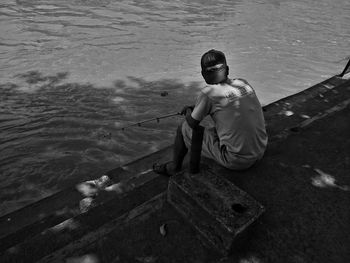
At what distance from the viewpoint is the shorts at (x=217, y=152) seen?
133 inches

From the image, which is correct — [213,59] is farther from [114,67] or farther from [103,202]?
[114,67]

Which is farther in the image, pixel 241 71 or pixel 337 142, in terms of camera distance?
pixel 241 71

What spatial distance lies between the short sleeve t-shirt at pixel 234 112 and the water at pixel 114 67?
310cm

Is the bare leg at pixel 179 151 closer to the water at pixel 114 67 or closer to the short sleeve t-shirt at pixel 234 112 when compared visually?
the short sleeve t-shirt at pixel 234 112

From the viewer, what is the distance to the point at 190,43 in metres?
11.9

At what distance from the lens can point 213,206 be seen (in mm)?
2768

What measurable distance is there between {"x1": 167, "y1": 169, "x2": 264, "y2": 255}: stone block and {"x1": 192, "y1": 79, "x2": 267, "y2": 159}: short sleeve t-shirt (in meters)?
0.45

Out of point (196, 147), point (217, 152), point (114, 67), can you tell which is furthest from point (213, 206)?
point (114, 67)

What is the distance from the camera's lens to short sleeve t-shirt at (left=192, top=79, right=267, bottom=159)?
3113mm

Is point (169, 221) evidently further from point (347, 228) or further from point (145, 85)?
point (145, 85)

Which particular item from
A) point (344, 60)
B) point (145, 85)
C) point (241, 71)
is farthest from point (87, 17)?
point (344, 60)

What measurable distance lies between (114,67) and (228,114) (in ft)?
23.4

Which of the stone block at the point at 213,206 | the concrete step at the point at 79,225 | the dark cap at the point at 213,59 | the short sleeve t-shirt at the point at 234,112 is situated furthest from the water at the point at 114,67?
the dark cap at the point at 213,59

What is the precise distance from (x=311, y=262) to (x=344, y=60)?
11131 mm
